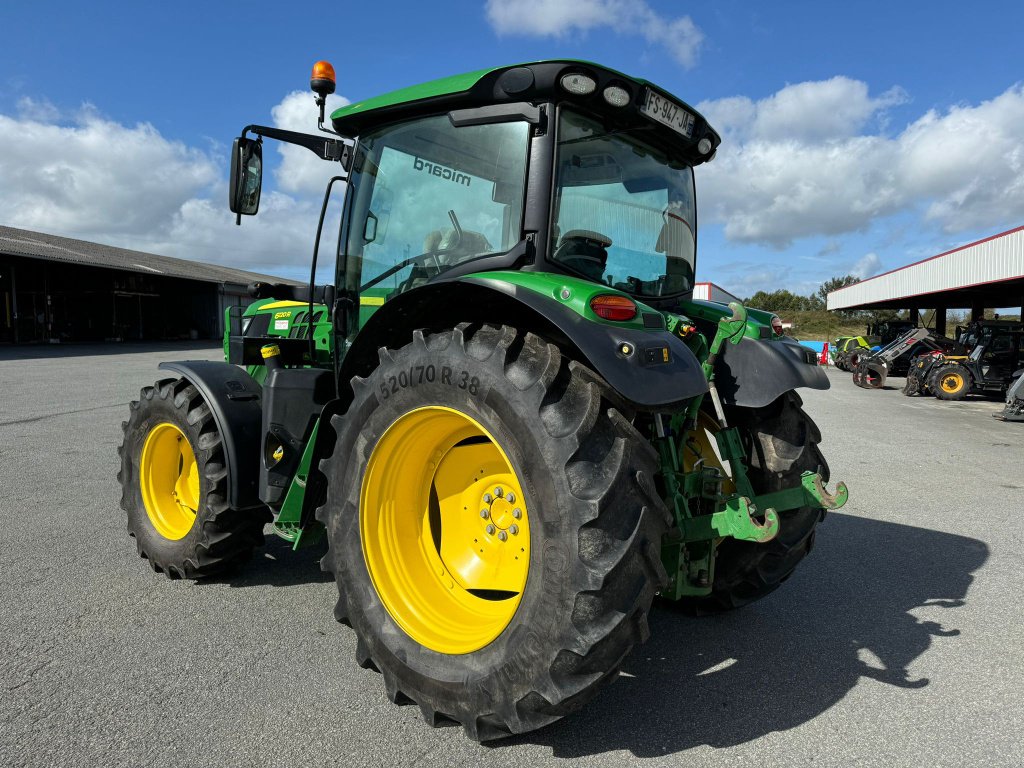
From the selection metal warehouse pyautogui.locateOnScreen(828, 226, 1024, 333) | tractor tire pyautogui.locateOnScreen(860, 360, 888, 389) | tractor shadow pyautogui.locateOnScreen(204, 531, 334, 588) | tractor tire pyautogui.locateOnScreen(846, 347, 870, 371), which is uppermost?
metal warehouse pyautogui.locateOnScreen(828, 226, 1024, 333)

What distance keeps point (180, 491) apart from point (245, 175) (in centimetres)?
187

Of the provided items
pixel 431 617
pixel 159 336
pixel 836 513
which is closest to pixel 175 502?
pixel 431 617

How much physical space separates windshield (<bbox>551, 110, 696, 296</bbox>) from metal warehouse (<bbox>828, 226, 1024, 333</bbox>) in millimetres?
17923

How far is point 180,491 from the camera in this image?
3941 millimetres

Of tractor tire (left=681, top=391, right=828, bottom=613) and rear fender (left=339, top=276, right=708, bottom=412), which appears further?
tractor tire (left=681, top=391, right=828, bottom=613)

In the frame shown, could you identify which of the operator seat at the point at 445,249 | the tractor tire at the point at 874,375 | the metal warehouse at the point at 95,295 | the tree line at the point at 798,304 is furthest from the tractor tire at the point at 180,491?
the tree line at the point at 798,304

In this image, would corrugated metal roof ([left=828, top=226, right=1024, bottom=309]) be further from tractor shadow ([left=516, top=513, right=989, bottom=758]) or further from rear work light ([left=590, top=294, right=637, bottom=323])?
rear work light ([left=590, top=294, right=637, bottom=323])

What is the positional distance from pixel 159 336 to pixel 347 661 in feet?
115

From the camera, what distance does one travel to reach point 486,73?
8.66 feet

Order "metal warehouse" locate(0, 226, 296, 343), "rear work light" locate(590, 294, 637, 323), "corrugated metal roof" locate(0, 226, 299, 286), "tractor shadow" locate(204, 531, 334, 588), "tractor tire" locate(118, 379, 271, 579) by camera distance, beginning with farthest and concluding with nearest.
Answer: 1. "metal warehouse" locate(0, 226, 296, 343)
2. "corrugated metal roof" locate(0, 226, 299, 286)
3. "tractor shadow" locate(204, 531, 334, 588)
4. "tractor tire" locate(118, 379, 271, 579)
5. "rear work light" locate(590, 294, 637, 323)

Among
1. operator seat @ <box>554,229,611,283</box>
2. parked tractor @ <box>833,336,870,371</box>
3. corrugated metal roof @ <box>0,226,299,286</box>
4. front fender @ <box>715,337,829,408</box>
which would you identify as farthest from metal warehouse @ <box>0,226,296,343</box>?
front fender @ <box>715,337,829,408</box>

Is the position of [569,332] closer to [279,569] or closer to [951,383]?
[279,569]

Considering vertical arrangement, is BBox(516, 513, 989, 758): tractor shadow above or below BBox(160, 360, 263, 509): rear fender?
below

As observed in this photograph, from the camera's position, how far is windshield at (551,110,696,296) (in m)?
2.69
